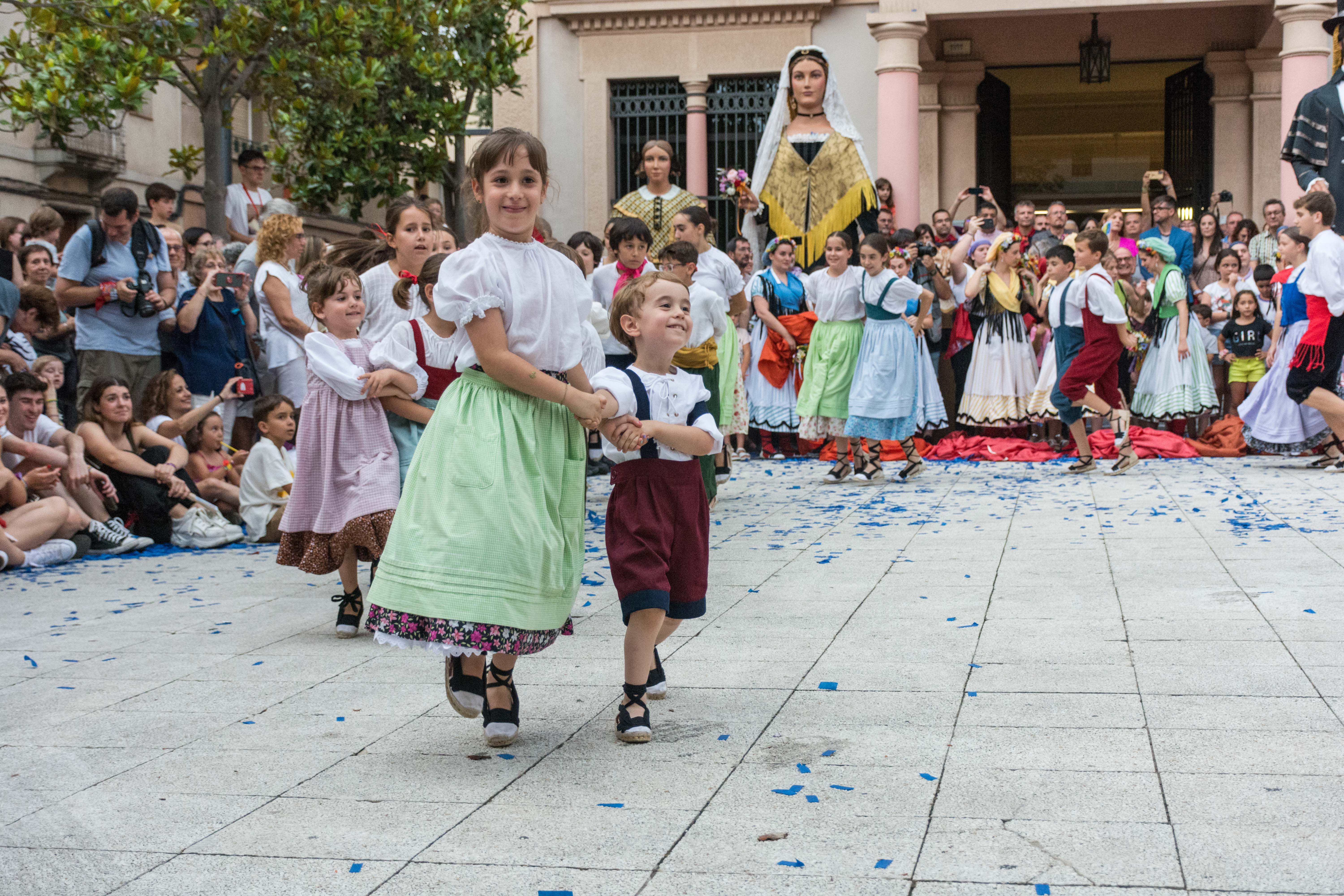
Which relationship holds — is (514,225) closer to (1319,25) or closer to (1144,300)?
(1144,300)

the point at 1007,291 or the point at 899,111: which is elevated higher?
the point at 899,111

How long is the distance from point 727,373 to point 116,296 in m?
4.03

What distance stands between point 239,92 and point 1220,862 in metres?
11.8

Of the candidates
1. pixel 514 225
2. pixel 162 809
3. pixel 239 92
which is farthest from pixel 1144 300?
pixel 162 809

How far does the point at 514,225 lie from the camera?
13.0ft

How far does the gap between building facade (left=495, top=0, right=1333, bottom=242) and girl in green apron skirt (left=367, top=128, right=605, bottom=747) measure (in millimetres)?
14782

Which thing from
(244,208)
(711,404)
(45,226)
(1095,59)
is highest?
(1095,59)

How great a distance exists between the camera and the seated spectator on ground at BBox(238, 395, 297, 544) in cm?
860

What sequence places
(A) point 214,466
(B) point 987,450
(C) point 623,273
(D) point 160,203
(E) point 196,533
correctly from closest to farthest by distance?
(C) point 623,273 → (E) point 196,533 → (A) point 214,466 → (D) point 160,203 → (B) point 987,450

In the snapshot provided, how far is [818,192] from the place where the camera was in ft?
40.9

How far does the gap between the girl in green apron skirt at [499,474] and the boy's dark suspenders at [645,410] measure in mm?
139

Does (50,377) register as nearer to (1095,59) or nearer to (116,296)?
(116,296)

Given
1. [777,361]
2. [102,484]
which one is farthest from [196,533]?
[777,361]

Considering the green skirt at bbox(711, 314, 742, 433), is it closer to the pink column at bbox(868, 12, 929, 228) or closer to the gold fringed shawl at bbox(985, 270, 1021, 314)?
the gold fringed shawl at bbox(985, 270, 1021, 314)
